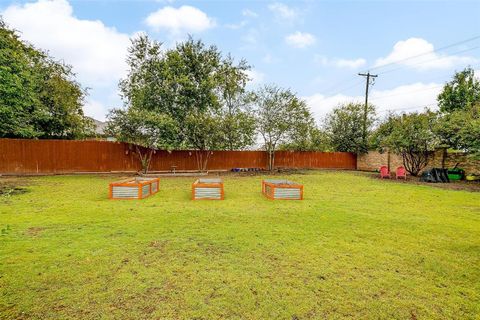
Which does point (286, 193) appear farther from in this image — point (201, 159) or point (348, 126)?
point (348, 126)

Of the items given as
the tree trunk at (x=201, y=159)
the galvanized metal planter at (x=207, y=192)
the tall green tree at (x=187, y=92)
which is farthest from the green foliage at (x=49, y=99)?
the galvanized metal planter at (x=207, y=192)

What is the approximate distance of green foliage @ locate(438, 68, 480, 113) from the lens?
2292 cm

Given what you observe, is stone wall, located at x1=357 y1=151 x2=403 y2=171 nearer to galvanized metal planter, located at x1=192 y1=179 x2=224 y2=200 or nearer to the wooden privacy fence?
the wooden privacy fence

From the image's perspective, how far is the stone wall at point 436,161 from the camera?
46.0 feet

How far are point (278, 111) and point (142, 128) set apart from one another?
8.74 metres

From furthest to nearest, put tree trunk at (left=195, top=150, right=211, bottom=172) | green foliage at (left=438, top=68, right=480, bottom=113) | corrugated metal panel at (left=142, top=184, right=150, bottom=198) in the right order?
green foliage at (left=438, top=68, right=480, bottom=113) → tree trunk at (left=195, top=150, right=211, bottom=172) → corrugated metal panel at (left=142, top=184, right=150, bottom=198)

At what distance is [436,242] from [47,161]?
16.9m

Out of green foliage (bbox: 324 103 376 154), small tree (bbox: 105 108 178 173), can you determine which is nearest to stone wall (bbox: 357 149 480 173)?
green foliage (bbox: 324 103 376 154)

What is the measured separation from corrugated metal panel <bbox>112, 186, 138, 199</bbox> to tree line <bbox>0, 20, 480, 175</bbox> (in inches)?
260

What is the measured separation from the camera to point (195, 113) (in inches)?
620

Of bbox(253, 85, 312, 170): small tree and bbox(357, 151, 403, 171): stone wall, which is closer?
bbox(253, 85, 312, 170): small tree

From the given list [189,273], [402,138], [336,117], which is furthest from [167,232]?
[336,117]

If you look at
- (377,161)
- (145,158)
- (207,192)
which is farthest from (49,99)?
(377,161)

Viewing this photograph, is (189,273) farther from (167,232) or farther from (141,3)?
(141,3)
